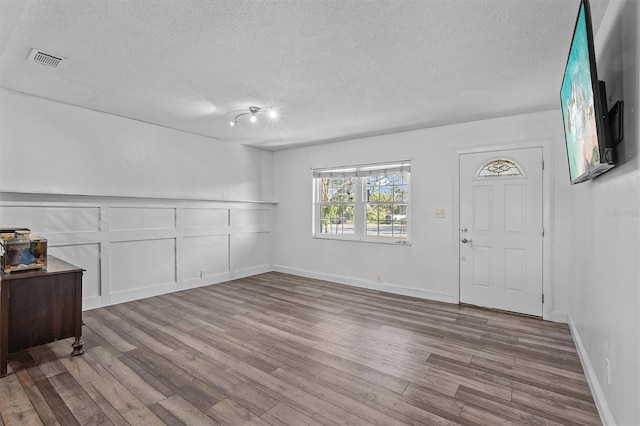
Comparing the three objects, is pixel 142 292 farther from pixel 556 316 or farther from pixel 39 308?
pixel 556 316

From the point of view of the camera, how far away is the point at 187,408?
205 centimetres

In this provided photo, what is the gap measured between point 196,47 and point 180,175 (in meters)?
2.85

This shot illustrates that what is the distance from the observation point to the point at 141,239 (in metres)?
4.43

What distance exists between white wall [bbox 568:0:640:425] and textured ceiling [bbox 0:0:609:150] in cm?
47

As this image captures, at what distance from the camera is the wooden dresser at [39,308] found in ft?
8.05

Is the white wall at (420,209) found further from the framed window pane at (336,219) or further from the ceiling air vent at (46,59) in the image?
the ceiling air vent at (46,59)

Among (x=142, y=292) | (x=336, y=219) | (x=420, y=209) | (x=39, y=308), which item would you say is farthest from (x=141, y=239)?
(x=420, y=209)

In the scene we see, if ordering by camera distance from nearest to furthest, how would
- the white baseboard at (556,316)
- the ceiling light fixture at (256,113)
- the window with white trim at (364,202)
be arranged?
1. the white baseboard at (556,316)
2. the ceiling light fixture at (256,113)
3. the window with white trim at (364,202)

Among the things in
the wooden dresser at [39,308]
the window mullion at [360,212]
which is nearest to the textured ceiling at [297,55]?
the window mullion at [360,212]

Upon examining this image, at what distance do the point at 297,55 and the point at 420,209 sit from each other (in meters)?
2.96

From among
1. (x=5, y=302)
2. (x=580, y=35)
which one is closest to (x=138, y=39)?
(x=5, y=302)

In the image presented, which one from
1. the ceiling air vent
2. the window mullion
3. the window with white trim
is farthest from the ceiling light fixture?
the window mullion

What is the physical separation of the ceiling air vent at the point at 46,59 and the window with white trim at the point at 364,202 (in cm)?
382

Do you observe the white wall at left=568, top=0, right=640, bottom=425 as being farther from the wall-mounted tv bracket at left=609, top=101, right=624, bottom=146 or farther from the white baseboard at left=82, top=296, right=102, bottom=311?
the white baseboard at left=82, top=296, right=102, bottom=311
